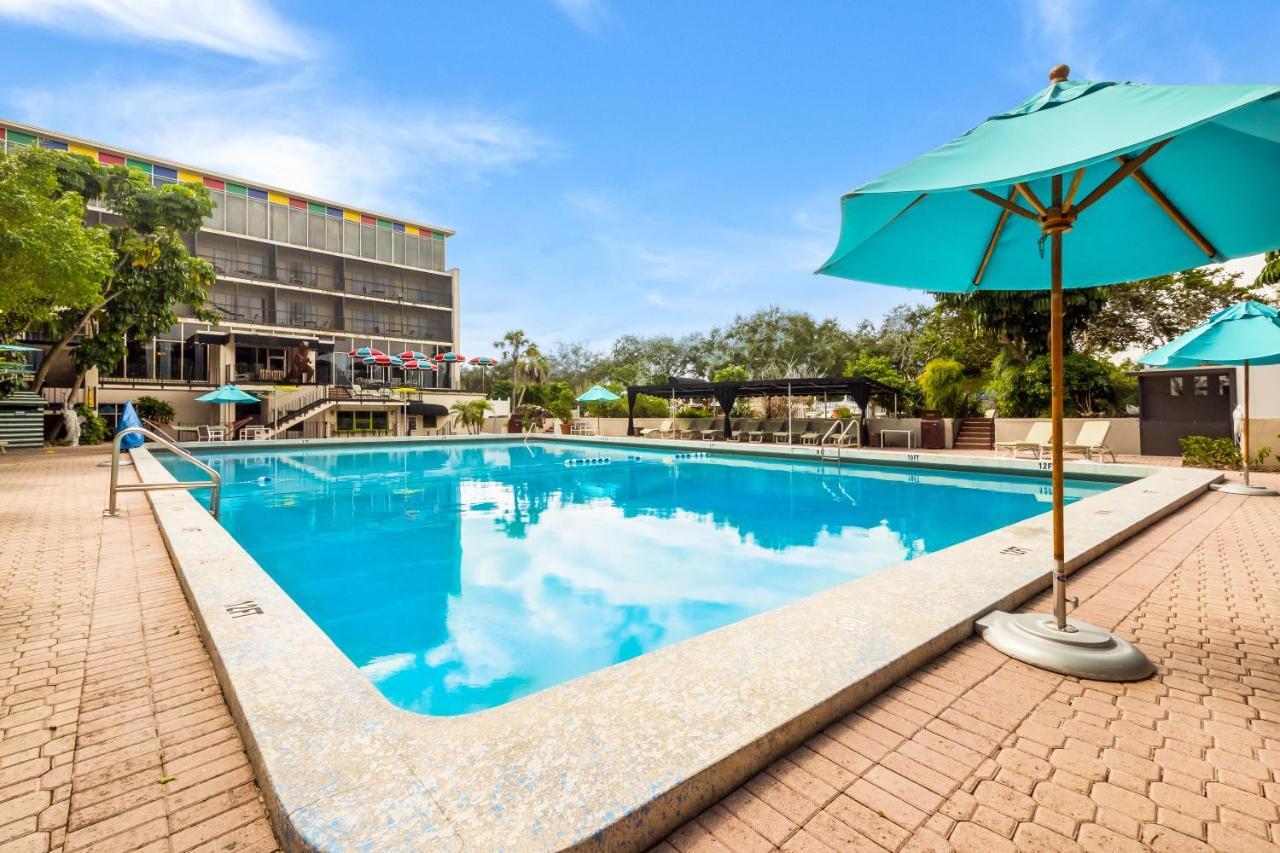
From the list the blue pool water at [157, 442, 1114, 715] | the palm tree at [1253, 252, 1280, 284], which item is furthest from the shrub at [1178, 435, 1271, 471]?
the palm tree at [1253, 252, 1280, 284]

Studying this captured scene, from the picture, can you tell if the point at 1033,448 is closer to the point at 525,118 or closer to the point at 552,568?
the point at 552,568

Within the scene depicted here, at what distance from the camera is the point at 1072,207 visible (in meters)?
2.53

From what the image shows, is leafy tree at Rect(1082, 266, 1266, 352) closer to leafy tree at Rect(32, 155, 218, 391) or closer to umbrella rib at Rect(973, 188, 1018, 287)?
umbrella rib at Rect(973, 188, 1018, 287)

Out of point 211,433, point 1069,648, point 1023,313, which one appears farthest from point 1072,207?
point 211,433

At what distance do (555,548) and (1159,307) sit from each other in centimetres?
2693

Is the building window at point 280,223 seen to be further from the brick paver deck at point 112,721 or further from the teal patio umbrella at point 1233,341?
the teal patio umbrella at point 1233,341

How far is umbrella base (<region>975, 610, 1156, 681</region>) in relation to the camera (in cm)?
259

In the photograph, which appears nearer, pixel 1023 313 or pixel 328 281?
pixel 1023 313

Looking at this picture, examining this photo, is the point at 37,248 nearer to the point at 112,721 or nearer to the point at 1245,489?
the point at 112,721

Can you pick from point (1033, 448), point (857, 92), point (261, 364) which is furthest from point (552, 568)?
point (261, 364)

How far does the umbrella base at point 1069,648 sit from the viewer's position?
102 inches

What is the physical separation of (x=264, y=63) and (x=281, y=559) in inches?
546

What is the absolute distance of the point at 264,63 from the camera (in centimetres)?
1433

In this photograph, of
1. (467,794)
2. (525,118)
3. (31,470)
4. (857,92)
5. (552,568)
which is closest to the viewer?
(467,794)
